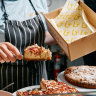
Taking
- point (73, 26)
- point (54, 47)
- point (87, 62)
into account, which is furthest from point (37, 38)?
point (54, 47)

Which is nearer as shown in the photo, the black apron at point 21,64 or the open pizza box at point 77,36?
the open pizza box at point 77,36

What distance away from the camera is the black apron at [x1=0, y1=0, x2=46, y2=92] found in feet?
6.00

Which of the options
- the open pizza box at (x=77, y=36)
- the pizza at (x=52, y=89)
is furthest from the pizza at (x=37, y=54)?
the pizza at (x=52, y=89)

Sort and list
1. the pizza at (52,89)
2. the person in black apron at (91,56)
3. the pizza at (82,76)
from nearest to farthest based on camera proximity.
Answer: the pizza at (52,89), the pizza at (82,76), the person in black apron at (91,56)

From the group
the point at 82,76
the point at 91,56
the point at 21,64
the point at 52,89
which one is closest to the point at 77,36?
the point at 82,76

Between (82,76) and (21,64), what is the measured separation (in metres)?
0.63

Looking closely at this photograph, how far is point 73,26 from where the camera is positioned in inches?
64.4

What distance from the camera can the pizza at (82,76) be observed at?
1.44 m

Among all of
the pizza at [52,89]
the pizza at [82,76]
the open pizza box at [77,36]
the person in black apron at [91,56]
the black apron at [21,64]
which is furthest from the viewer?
the person in black apron at [91,56]

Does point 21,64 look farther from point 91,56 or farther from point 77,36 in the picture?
point 91,56

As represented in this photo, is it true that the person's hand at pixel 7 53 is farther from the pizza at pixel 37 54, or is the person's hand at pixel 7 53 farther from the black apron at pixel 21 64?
the black apron at pixel 21 64

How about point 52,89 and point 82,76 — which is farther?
point 82,76

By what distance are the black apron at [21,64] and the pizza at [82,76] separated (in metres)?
0.42

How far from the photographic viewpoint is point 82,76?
1.54m
